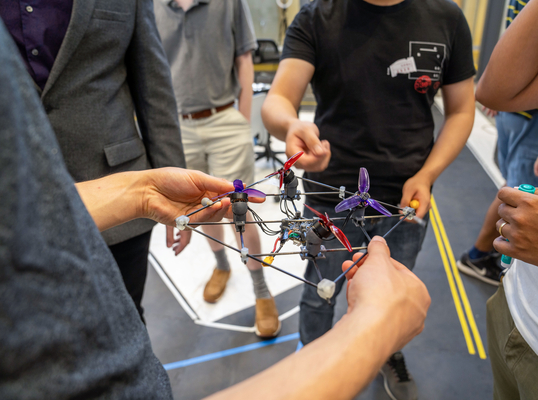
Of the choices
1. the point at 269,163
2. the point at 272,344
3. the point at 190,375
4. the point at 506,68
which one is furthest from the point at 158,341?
the point at 269,163

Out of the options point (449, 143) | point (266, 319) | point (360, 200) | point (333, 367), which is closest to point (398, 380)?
point (266, 319)

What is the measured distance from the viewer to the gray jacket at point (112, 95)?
3.39 feet

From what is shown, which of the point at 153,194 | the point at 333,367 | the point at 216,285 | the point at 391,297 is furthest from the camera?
the point at 216,285

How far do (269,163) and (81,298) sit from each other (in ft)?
12.6

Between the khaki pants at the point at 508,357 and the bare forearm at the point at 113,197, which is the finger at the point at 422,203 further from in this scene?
the bare forearm at the point at 113,197

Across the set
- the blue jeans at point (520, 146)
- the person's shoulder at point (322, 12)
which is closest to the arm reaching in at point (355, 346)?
the person's shoulder at point (322, 12)

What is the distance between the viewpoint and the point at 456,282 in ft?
7.69

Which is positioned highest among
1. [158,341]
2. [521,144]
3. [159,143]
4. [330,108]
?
[330,108]

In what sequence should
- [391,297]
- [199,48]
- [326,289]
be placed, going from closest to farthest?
[391,297], [326,289], [199,48]

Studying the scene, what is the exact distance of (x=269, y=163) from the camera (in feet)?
13.6

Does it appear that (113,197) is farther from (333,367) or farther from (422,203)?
(422,203)

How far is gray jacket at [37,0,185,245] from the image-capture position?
1034 millimetres

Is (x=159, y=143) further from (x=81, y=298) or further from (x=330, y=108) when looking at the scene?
(x=81, y=298)

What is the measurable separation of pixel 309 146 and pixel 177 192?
42cm
